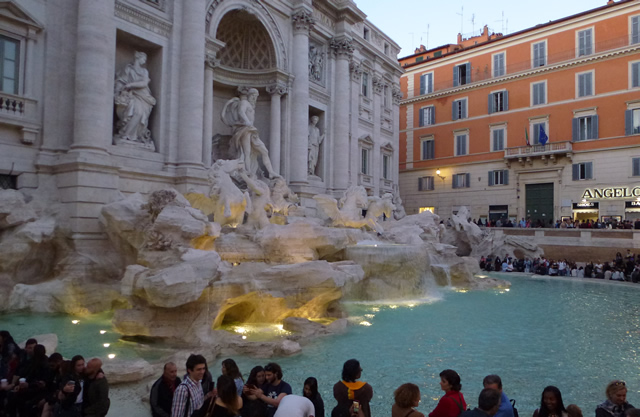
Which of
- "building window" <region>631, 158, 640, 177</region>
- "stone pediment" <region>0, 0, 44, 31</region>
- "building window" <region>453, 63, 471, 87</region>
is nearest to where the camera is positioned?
"stone pediment" <region>0, 0, 44, 31</region>

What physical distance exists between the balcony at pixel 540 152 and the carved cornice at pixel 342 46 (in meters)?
11.8

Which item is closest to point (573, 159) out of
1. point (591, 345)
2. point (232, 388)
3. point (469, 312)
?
point (469, 312)

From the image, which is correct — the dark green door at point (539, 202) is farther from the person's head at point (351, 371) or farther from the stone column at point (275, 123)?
the person's head at point (351, 371)

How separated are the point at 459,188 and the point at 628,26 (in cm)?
1186

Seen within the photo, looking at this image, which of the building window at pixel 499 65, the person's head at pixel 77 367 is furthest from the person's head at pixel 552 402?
the building window at pixel 499 65

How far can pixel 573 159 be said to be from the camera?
80.9 ft

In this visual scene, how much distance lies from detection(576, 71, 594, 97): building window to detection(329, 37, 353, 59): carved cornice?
12.9 metres

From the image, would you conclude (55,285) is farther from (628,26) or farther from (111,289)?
(628,26)

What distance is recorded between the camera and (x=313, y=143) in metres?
19.6

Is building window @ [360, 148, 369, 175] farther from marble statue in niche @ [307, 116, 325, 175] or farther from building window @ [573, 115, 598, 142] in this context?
building window @ [573, 115, 598, 142]

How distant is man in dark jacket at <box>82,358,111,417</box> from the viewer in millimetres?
3332

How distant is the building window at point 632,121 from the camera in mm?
22875

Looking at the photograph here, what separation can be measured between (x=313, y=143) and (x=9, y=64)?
11344 mm

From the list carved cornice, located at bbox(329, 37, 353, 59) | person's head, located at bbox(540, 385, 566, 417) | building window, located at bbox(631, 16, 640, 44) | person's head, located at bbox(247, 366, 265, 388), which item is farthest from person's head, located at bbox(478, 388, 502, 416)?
building window, located at bbox(631, 16, 640, 44)
